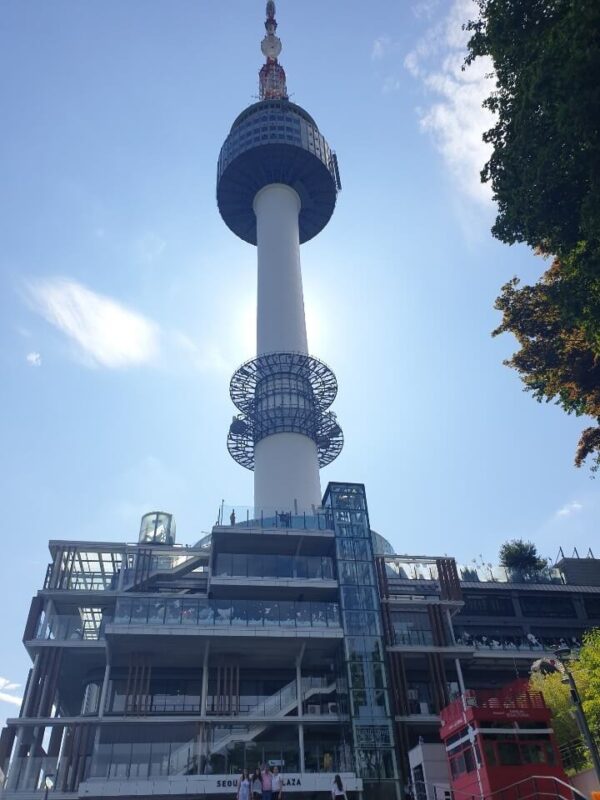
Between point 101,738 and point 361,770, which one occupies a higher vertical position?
point 101,738

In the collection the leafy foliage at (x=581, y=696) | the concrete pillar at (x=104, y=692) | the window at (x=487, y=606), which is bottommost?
the leafy foliage at (x=581, y=696)

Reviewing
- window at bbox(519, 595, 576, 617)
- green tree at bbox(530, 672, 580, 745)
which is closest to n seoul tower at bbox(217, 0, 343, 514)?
window at bbox(519, 595, 576, 617)

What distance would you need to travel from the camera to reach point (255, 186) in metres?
91.4

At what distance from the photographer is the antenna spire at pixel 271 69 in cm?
9631

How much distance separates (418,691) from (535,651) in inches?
436

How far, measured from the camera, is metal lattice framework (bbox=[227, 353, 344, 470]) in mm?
71625

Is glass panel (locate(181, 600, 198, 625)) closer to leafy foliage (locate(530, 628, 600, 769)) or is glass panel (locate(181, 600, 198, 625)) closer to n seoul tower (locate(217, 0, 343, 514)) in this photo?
n seoul tower (locate(217, 0, 343, 514))

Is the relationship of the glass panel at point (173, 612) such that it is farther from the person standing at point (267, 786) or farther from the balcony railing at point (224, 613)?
the person standing at point (267, 786)

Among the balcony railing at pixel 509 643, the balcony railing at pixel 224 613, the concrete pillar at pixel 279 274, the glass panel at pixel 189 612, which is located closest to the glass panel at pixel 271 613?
the balcony railing at pixel 224 613

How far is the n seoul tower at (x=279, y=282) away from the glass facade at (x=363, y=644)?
6.78 m

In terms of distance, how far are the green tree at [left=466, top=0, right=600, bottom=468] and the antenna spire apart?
69.1 m

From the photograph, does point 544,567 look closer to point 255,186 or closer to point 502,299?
point 502,299

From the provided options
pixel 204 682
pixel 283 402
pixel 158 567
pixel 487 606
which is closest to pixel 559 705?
pixel 204 682

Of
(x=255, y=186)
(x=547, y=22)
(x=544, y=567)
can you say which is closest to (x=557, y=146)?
(x=547, y=22)
